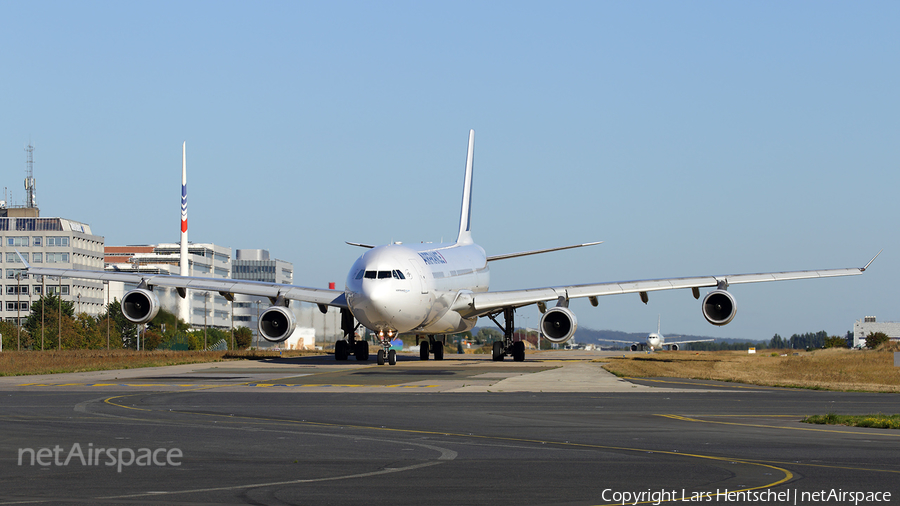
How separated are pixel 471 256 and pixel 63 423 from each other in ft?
121

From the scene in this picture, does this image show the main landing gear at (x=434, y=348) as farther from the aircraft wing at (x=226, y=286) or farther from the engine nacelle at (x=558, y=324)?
the engine nacelle at (x=558, y=324)

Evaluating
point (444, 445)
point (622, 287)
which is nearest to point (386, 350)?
point (622, 287)

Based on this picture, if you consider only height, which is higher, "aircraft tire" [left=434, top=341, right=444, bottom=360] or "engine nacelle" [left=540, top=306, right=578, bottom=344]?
"engine nacelle" [left=540, top=306, right=578, bottom=344]

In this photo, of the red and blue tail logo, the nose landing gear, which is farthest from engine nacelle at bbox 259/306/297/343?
the red and blue tail logo

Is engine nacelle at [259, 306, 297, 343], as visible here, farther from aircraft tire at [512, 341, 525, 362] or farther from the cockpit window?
aircraft tire at [512, 341, 525, 362]

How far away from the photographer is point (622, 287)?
4622 centimetres

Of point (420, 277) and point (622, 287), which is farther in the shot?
point (622, 287)

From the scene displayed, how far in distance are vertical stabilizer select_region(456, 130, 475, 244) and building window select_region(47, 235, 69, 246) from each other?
148 meters

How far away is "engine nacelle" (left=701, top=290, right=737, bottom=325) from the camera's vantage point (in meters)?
44.2

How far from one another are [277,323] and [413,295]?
282 inches

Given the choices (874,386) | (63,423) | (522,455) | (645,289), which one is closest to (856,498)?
(522,455)

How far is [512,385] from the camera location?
2847cm

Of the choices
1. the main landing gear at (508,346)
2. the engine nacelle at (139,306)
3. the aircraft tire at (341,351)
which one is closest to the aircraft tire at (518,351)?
the main landing gear at (508,346)

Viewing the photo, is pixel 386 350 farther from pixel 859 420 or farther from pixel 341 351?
pixel 859 420
